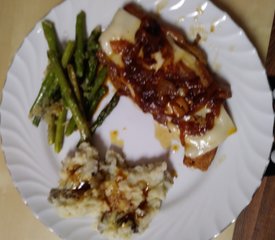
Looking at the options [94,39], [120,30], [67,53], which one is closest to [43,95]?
[67,53]

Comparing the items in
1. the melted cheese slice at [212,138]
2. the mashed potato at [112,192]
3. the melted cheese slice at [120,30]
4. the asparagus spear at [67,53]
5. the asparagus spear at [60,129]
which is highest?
the melted cheese slice at [120,30]

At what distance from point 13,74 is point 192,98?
141 centimetres

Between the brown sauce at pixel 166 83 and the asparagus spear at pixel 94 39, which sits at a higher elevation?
the asparagus spear at pixel 94 39

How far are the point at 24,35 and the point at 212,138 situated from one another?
1.79 m

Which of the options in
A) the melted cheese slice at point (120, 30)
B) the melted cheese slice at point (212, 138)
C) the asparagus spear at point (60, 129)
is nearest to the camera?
the melted cheese slice at point (212, 138)

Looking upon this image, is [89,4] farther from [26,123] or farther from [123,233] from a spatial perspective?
[123,233]

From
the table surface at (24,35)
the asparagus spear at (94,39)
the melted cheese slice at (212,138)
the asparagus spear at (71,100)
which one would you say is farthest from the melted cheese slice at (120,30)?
the melted cheese slice at (212,138)

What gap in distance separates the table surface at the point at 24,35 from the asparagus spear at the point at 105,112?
2.83 feet

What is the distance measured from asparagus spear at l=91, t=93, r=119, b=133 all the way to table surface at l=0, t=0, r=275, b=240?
86cm

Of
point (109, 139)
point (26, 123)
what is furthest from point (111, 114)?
point (26, 123)

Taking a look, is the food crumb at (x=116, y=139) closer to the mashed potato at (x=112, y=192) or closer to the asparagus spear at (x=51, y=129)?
the mashed potato at (x=112, y=192)

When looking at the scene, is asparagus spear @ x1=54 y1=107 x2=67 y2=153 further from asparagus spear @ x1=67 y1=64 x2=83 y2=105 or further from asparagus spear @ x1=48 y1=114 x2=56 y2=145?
asparagus spear @ x1=67 y1=64 x2=83 y2=105

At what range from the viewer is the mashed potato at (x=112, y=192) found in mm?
3365

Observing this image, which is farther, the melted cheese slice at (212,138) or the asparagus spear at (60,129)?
the asparagus spear at (60,129)
